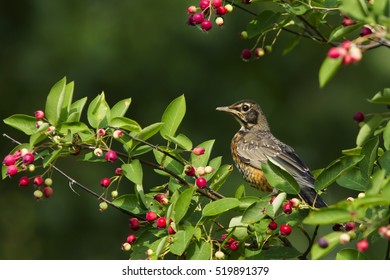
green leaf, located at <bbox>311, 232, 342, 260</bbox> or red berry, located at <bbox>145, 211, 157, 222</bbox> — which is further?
red berry, located at <bbox>145, 211, 157, 222</bbox>

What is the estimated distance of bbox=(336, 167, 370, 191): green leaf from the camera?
9.46ft

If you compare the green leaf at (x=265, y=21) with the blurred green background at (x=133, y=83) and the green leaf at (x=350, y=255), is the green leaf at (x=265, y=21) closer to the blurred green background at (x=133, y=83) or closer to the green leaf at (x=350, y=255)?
the green leaf at (x=350, y=255)

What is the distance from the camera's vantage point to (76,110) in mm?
3225

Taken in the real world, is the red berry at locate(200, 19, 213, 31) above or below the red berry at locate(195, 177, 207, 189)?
above

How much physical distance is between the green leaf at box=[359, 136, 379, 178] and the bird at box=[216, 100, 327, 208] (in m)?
1.28

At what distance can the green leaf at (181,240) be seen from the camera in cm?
296

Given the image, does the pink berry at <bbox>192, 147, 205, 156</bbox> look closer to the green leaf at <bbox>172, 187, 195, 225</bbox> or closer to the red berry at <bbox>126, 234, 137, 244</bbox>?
the green leaf at <bbox>172, 187, 195, 225</bbox>

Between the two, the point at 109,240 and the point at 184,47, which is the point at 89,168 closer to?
the point at 109,240

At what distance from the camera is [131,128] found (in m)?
3.08

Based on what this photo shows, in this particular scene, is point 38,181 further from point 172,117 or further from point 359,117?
point 359,117

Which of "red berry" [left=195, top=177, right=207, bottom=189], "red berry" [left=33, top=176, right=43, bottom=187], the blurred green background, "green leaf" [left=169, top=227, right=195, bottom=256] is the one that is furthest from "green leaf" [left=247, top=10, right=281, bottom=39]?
the blurred green background

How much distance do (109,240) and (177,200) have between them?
607cm

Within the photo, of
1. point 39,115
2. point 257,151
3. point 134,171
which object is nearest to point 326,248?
point 134,171

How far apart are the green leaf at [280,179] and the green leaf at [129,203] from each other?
1.75 ft
